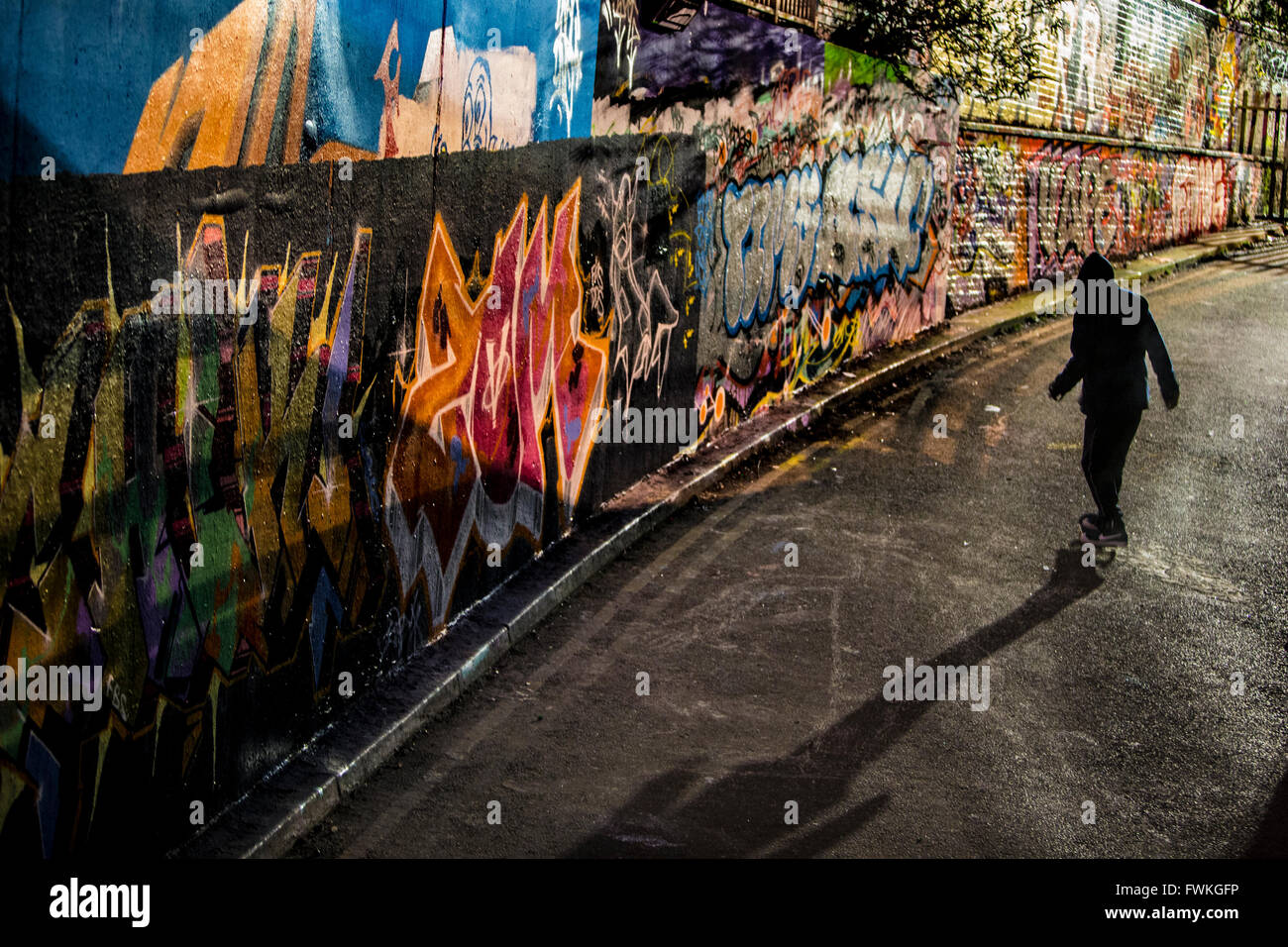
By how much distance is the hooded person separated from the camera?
786cm

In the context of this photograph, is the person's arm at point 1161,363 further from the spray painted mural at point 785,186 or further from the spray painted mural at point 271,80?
the spray painted mural at point 271,80

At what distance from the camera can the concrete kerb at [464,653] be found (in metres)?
4.43

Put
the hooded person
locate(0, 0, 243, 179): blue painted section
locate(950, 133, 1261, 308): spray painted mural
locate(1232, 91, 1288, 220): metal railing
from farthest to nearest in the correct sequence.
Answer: locate(1232, 91, 1288, 220): metal railing, locate(950, 133, 1261, 308): spray painted mural, the hooded person, locate(0, 0, 243, 179): blue painted section

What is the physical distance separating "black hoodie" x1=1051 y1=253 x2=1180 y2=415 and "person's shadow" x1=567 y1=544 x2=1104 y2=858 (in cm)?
317

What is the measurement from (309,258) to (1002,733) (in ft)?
11.6

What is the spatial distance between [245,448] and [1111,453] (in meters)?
5.67

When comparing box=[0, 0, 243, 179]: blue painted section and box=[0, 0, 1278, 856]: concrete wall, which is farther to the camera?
box=[0, 0, 1278, 856]: concrete wall

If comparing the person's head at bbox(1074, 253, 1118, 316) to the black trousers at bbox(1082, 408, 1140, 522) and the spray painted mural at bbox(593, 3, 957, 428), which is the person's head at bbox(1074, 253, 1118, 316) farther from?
the spray painted mural at bbox(593, 3, 957, 428)

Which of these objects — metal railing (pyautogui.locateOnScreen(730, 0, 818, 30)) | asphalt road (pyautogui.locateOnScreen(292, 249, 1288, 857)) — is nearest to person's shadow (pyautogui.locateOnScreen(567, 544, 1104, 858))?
asphalt road (pyautogui.locateOnScreen(292, 249, 1288, 857))

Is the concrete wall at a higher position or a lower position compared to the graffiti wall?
lower

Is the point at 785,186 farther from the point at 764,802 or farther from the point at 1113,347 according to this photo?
the point at 764,802

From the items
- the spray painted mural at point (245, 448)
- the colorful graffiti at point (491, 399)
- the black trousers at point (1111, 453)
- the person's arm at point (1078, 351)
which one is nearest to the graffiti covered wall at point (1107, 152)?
the person's arm at point (1078, 351)

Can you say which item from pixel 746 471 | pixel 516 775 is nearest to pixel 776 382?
pixel 746 471

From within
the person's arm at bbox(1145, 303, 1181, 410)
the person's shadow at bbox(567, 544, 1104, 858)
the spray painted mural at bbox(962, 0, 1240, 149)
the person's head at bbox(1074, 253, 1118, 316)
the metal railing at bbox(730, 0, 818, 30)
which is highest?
the spray painted mural at bbox(962, 0, 1240, 149)
